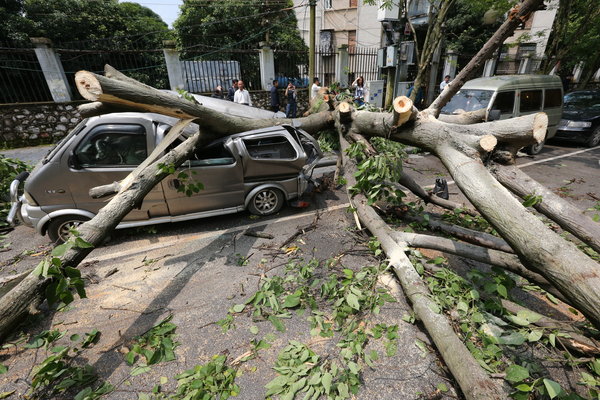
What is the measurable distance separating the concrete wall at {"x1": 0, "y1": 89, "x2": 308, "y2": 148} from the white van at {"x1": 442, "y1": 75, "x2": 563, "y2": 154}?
12.6 meters

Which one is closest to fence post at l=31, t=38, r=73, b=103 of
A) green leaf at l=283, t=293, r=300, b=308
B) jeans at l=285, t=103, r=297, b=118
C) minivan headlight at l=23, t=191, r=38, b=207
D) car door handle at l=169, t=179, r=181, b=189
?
minivan headlight at l=23, t=191, r=38, b=207

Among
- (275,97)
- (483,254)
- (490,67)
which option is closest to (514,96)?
(483,254)

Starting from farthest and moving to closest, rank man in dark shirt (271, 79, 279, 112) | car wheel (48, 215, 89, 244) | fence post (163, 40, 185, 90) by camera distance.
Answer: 1. man in dark shirt (271, 79, 279, 112)
2. fence post (163, 40, 185, 90)
3. car wheel (48, 215, 89, 244)

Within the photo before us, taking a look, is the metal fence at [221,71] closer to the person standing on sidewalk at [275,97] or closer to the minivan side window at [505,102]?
the person standing on sidewalk at [275,97]

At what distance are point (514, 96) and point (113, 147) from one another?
10.3 meters

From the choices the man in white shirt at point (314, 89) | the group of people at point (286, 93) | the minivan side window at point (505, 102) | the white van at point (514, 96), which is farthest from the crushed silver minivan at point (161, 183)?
the minivan side window at point (505, 102)

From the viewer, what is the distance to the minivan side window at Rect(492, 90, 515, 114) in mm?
7996

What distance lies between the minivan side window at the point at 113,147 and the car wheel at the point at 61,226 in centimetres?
84

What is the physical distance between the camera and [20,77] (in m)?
8.87

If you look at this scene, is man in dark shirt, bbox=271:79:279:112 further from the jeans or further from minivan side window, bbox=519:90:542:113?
minivan side window, bbox=519:90:542:113

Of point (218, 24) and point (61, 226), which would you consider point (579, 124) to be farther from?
point (218, 24)

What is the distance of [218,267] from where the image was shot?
391 cm

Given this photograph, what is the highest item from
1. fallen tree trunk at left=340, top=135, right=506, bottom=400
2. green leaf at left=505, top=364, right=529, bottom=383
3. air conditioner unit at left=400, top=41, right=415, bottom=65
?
air conditioner unit at left=400, top=41, right=415, bottom=65

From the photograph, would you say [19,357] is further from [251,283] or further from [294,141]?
[294,141]
